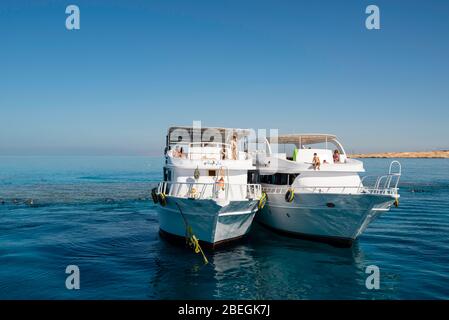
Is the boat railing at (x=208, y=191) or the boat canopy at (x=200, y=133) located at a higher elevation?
the boat canopy at (x=200, y=133)

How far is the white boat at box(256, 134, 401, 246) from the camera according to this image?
22.0m

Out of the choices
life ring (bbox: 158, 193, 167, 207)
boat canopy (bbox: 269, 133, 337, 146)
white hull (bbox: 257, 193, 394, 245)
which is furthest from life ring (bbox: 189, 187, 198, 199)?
boat canopy (bbox: 269, 133, 337, 146)

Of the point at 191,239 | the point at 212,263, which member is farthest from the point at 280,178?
the point at 212,263

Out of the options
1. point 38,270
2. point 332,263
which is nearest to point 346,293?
point 332,263

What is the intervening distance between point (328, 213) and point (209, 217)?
8215 millimetres

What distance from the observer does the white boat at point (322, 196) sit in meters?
22.0

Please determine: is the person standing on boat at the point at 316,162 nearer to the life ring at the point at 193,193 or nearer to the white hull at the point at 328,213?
the white hull at the point at 328,213

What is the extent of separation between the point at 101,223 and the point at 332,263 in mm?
21199

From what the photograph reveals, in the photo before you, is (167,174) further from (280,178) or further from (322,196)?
(322,196)

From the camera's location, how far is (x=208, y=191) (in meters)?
22.2

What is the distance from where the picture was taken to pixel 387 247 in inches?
955

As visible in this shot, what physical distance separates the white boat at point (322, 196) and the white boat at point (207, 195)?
2920 millimetres

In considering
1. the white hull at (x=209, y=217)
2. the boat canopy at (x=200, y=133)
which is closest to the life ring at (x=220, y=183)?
the white hull at (x=209, y=217)
